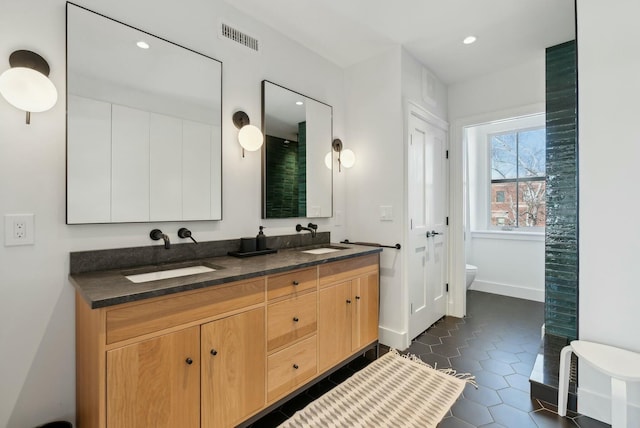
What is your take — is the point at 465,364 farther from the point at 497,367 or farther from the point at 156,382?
the point at 156,382

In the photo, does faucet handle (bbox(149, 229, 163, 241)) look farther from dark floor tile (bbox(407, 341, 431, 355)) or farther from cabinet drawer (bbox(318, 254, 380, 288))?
dark floor tile (bbox(407, 341, 431, 355))

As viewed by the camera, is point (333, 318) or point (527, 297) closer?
point (333, 318)

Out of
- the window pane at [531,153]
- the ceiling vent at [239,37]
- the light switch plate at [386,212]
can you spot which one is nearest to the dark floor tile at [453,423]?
the light switch plate at [386,212]

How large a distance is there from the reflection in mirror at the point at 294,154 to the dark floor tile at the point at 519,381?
74.6 inches

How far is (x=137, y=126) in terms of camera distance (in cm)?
168

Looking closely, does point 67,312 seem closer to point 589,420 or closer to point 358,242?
point 358,242

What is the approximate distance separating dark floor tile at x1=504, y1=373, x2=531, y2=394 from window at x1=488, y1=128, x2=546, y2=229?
2.80 meters

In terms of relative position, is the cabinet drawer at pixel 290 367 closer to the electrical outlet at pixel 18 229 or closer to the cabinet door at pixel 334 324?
the cabinet door at pixel 334 324

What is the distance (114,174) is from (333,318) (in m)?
1.60

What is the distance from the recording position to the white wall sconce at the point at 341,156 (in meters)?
2.85

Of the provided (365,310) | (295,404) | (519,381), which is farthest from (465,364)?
(295,404)

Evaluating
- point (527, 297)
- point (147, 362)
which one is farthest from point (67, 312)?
point (527, 297)

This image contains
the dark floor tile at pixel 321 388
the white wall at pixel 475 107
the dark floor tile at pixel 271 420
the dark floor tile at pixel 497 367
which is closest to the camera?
the dark floor tile at pixel 271 420

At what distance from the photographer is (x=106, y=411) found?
1.11 metres
